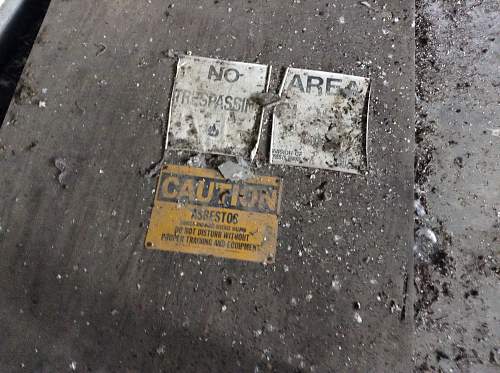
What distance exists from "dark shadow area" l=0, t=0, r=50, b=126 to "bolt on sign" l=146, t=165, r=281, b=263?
0.95 meters

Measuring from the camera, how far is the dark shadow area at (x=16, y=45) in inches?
75.6

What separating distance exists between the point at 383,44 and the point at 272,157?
0.74 meters

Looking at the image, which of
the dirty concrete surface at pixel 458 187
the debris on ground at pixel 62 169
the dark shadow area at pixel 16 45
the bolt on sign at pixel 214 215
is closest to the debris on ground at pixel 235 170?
the bolt on sign at pixel 214 215

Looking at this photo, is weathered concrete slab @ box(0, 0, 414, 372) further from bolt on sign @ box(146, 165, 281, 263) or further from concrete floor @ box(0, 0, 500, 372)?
concrete floor @ box(0, 0, 500, 372)

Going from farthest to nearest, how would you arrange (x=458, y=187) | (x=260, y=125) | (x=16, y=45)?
(x=16, y=45) < (x=458, y=187) < (x=260, y=125)

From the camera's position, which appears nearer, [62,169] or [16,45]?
[62,169]

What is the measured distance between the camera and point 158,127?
1638 millimetres

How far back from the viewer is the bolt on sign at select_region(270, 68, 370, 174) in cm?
160

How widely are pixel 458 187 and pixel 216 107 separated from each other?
110 cm

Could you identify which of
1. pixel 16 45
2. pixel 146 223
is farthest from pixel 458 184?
pixel 16 45

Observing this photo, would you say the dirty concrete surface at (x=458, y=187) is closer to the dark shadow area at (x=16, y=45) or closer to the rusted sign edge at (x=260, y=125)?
the rusted sign edge at (x=260, y=125)

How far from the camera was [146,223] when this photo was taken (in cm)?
152

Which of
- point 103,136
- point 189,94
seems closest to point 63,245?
point 103,136

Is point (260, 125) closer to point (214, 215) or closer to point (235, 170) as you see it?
point (235, 170)
